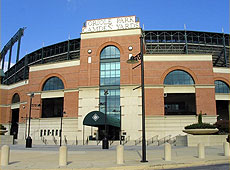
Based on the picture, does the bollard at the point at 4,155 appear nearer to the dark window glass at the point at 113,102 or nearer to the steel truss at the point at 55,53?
the dark window glass at the point at 113,102

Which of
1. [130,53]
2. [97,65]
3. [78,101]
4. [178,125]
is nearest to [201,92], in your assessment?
[178,125]

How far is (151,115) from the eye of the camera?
36.3 metres

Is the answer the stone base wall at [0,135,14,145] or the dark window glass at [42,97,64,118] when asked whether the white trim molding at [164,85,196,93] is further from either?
the stone base wall at [0,135,14,145]

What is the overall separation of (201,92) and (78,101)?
19989 mm

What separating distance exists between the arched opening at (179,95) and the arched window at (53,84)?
61.7 feet

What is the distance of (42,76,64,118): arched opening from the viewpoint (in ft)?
142

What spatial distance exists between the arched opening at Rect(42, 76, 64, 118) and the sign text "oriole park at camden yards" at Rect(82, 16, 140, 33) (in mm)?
10670

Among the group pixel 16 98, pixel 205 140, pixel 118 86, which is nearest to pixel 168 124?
pixel 205 140

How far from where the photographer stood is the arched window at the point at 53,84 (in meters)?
43.1

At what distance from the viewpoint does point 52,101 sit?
Answer: 50406 millimetres

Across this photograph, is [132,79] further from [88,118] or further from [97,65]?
[88,118]

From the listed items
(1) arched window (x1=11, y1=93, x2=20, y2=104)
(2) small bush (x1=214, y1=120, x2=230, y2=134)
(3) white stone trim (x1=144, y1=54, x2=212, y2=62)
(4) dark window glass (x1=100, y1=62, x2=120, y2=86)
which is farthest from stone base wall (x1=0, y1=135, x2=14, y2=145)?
(2) small bush (x1=214, y1=120, x2=230, y2=134)

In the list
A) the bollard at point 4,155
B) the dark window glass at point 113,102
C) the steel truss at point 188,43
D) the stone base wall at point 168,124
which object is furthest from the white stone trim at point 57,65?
the bollard at point 4,155

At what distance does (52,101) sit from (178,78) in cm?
2691
